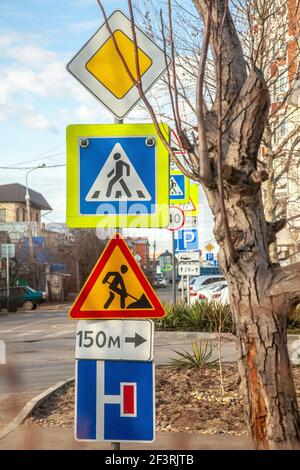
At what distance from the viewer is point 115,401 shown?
4.97 metres

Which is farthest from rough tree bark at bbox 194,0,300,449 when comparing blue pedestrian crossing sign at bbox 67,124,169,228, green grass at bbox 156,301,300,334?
green grass at bbox 156,301,300,334

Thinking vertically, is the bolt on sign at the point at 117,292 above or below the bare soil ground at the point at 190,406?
above

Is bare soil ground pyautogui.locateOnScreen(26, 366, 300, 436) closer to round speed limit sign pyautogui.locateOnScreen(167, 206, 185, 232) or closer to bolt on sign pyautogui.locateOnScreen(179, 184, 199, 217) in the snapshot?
round speed limit sign pyautogui.locateOnScreen(167, 206, 185, 232)

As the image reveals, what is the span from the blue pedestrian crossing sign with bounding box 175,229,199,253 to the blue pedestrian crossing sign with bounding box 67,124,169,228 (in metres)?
15.8

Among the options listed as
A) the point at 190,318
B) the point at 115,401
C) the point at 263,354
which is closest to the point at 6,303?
the point at 190,318

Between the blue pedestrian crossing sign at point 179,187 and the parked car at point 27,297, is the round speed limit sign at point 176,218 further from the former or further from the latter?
the parked car at point 27,297

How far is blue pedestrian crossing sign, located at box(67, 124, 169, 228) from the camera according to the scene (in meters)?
5.21

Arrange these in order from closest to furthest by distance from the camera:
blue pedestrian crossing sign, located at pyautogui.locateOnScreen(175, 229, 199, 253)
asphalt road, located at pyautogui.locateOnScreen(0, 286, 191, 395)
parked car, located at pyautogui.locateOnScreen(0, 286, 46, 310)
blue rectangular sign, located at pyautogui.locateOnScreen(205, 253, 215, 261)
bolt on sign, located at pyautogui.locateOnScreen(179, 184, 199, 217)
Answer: asphalt road, located at pyautogui.locateOnScreen(0, 286, 191, 395), bolt on sign, located at pyautogui.locateOnScreen(179, 184, 199, 217), blue pedestrian crossing sign, located at pyautogui.locateOnScreen(175, 229, 199, 253), blue rectangular sign, located at pyautogui.locateOnScreen(205, 253, 215, 261), parked car, located at pyautogui.locateOnScreen(0, 286, 46, 310)

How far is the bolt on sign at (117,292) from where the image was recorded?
16.4 feet

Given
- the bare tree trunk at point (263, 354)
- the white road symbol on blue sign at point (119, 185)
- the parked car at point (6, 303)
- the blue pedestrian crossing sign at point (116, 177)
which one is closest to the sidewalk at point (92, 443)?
the bare tree trunk at point (263, 354)

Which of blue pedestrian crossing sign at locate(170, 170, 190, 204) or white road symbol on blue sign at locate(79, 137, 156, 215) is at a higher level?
blue pedestrian crossing sign at locate(170, 170, 190, 204)

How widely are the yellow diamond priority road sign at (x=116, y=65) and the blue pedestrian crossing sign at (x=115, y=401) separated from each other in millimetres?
1815

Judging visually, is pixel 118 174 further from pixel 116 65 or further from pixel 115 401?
pixel 115 401
